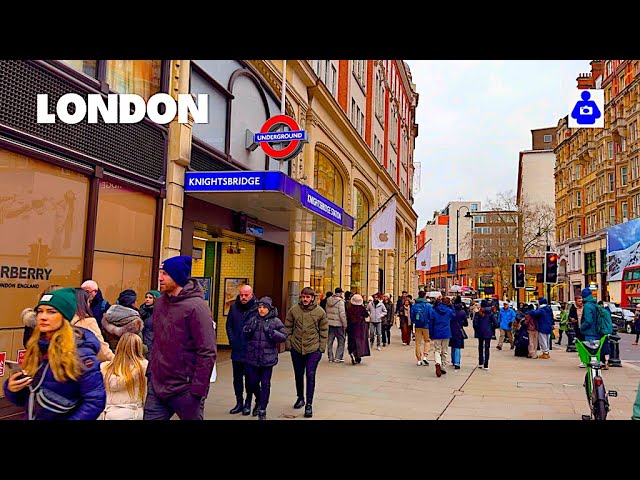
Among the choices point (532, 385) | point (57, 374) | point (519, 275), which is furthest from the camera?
point (519, 275)

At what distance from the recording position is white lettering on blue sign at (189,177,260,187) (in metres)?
10.9

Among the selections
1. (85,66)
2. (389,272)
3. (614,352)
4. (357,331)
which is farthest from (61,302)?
(389,272)

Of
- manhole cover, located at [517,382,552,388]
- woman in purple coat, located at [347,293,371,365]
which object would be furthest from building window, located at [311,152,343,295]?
manhole cover, located at [517,382,552,388]

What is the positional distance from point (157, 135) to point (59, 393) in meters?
7.50

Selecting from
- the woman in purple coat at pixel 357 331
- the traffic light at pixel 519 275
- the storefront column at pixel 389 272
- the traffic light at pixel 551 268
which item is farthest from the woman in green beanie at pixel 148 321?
the storefront column at pixel 389 272

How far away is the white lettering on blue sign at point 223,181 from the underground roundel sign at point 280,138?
8.83 ft

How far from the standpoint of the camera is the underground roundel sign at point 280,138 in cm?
1336

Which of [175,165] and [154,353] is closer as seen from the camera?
[154,353]

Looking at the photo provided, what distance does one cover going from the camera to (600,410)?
6934 millimetres

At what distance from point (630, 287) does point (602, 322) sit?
3106 centimetres

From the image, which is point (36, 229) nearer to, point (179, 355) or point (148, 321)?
point (148, 321)
